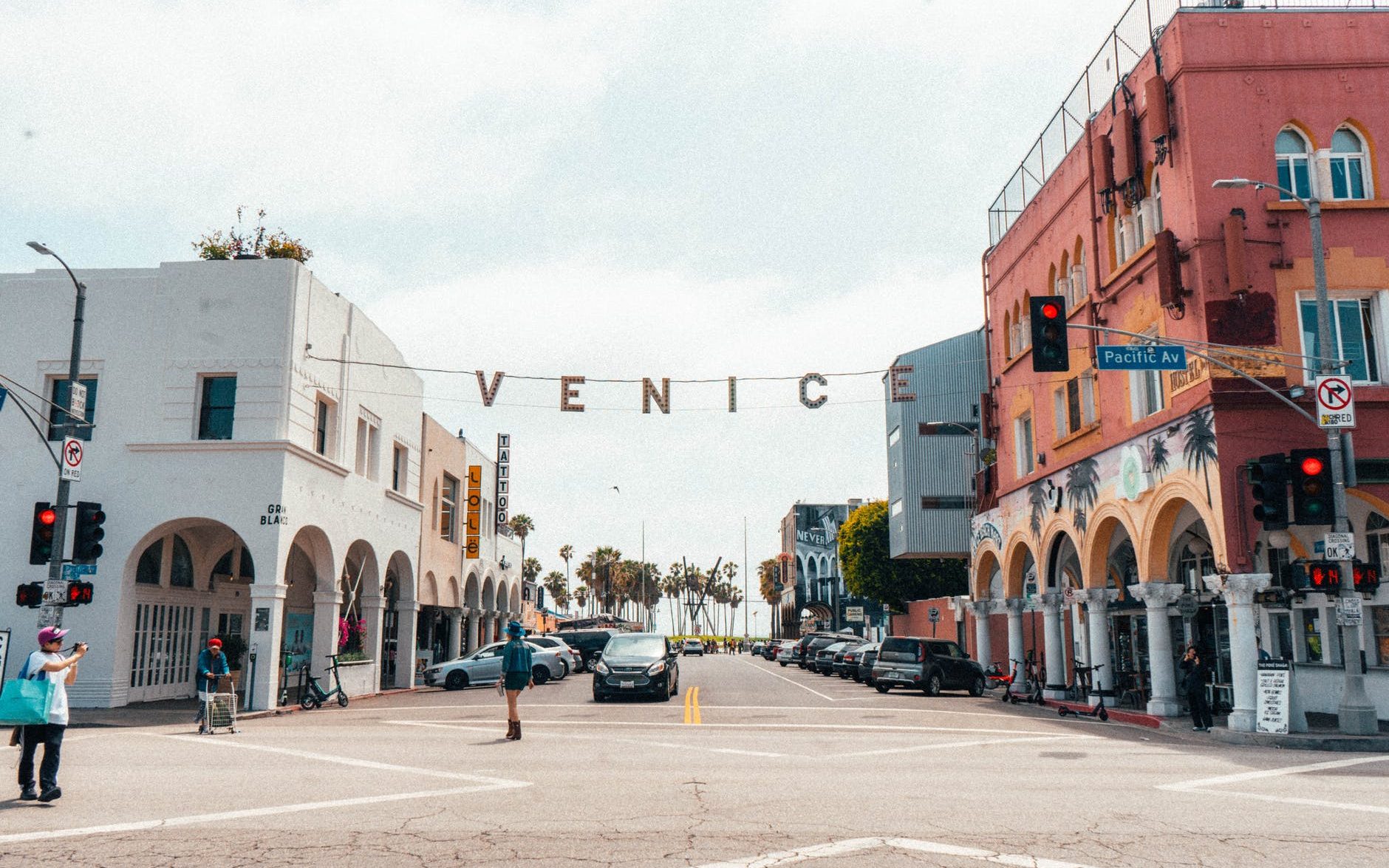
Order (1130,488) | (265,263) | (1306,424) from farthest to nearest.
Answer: (265,263), (1130,488), (1306,424)

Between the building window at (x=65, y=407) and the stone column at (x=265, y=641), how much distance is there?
208 inches

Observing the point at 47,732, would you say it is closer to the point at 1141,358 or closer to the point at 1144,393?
the point at 1141,358

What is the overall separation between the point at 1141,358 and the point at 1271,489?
284 cm

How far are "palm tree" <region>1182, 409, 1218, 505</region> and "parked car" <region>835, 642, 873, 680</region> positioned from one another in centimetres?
1849

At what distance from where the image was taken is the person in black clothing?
761 inches

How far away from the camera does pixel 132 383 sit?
79.7ft

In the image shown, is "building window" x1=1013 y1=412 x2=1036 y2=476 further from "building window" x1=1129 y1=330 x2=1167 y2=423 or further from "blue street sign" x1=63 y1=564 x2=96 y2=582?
"blue street sign" x1=63 y1=564 x2=96 y2=582

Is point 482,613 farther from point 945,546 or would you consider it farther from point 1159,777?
point 1159,777

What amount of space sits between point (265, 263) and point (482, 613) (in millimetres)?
26734

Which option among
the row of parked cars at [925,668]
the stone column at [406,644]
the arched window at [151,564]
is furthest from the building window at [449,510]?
the row of parked cars at [925,668]

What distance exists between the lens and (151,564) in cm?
2550

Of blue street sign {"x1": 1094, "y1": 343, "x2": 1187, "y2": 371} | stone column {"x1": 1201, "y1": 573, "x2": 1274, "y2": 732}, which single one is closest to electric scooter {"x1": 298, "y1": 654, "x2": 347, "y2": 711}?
blue street sign {"x1": 1094, "y1": 343, "x2": 1187, "y2": 371}

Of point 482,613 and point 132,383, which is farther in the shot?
point 482,613

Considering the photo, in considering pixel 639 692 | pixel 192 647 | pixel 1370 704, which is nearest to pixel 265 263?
pixel 192 647
